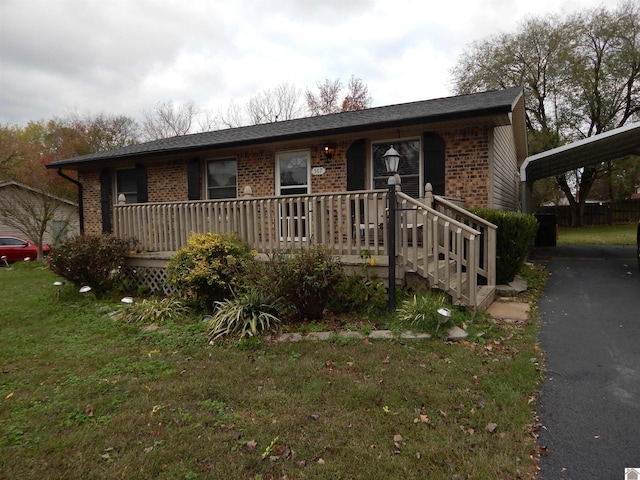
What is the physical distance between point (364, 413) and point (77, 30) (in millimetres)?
12591

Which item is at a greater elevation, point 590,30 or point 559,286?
point 590,30

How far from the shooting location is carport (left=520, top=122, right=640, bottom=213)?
902 cm

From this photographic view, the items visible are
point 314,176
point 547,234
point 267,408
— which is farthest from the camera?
point 547,234

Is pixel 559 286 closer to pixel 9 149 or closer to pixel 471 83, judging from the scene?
pixel 471 83

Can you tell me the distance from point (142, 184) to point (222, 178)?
101 inches

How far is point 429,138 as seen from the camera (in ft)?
24.9

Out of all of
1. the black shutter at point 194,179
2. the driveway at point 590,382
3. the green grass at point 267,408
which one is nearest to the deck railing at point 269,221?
the green grass at point 267,408

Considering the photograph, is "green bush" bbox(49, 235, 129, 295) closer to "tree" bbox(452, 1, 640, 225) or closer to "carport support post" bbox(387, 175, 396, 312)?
"carport support post" bbox(387, 175, 396, 312)

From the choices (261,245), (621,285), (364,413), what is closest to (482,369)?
(364,413)

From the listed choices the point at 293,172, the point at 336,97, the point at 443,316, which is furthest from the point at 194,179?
the point at 336,97

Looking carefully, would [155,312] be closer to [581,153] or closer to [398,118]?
[398,118]

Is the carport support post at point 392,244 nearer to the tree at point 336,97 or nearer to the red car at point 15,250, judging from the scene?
the red car at point 15,250

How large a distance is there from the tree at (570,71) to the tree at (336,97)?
22.5 feet

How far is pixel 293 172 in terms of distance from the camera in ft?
29.9
